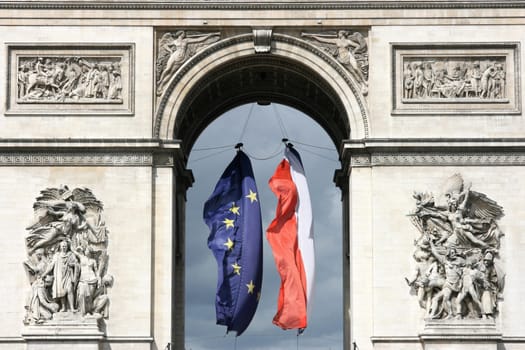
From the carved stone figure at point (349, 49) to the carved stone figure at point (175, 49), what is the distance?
2659 millimetres

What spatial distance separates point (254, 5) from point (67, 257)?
8207mm

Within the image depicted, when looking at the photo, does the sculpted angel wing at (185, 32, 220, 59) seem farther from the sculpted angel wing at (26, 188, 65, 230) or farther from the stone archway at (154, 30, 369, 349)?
the sculpted angel wing at (26, 188, 65, 230)

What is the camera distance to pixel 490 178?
40.8 meters

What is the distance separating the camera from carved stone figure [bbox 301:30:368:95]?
4156 centimetres

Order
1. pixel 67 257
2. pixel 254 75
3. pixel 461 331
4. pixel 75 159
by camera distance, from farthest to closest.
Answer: pixel 254 75 → pixel 75 159 → pixel 67 257 → pixel 461 331

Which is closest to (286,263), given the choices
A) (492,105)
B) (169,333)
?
(169,333)

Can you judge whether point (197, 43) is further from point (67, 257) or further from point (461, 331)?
point (461, 331)

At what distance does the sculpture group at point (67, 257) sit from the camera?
3962 cm

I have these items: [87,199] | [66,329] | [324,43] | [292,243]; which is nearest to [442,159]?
[324,43]

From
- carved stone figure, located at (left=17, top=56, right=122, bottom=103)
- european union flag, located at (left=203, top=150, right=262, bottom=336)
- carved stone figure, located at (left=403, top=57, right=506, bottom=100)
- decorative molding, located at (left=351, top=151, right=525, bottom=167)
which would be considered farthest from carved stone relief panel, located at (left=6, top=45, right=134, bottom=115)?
carved stone figure, located at (left=403, top=57, right=506, bottom=100)

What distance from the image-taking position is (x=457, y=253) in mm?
40031

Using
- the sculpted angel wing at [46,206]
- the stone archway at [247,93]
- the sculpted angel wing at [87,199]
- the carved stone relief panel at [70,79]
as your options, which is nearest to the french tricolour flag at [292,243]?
the stone archway at [247,93]

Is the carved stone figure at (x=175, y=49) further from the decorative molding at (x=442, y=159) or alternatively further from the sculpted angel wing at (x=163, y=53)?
the decorative molding at (x=442, y=159)

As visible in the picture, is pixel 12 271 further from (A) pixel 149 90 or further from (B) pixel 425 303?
(B) pixel 425 303
